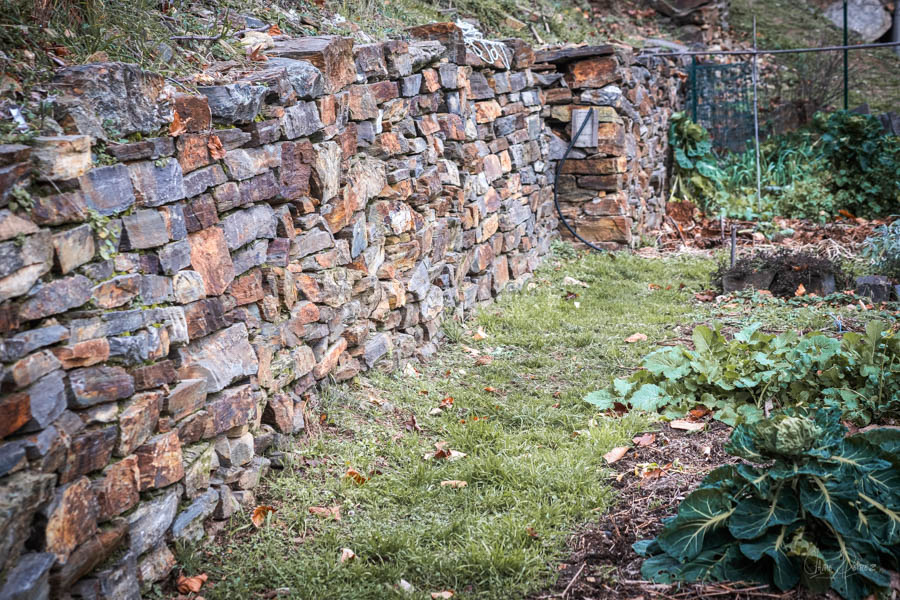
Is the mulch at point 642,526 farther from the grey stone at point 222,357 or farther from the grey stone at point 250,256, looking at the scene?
the grey stone at point 250,256

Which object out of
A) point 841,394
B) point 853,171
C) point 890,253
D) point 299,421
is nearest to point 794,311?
point 890,253

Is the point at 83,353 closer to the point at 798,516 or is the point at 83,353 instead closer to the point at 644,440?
the point at 798,516

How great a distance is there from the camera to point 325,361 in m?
3.84

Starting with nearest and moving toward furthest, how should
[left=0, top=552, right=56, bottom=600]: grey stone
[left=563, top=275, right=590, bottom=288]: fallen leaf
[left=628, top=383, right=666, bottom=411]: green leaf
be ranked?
1. [left=0, top=552, right=56, bottom=600]: grey stone
2. [left=628, top=383, right=666, bottom=411]: green leaf
3. [left=563, top=275, right=590, bottom=288]: fallen leaf

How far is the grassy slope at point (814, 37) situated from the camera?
40.9ft

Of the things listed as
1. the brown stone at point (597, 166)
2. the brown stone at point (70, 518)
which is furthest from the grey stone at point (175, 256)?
the brown stone at point (597, 166)

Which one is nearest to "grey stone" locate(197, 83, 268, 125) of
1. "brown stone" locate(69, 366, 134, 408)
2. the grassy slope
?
"brown stone" locate(69, 366, 134, 408)

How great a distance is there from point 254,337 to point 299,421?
542 millimetres

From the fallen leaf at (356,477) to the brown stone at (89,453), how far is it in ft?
3.86

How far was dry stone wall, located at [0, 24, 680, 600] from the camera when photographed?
215 centimetres

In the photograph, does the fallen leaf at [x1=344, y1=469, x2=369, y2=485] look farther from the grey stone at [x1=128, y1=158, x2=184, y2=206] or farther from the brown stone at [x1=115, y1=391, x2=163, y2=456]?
the grey stone at [x1=128, y1=158, x2=184, y2=206]

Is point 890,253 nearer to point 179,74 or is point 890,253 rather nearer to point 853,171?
point 853,171

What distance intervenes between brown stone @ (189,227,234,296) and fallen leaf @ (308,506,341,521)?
3.19ft

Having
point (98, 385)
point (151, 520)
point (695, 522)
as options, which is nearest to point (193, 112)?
point (98, 385)
